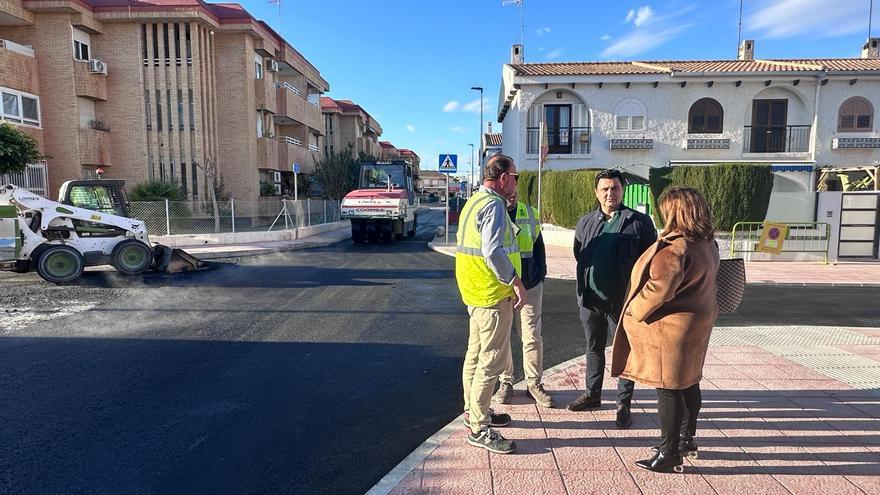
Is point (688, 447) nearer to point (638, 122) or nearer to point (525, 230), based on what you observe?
point (525, 230)

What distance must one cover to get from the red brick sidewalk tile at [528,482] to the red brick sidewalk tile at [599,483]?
6 cm

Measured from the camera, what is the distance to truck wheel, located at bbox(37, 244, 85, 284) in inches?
380

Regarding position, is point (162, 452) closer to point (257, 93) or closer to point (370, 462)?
point (370, 462)

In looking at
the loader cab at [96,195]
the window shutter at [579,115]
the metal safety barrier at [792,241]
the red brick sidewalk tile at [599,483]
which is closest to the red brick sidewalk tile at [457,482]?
the red brick sidewalk tile at [599,483]

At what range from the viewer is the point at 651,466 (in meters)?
3.13

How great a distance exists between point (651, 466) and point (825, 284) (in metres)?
9.61

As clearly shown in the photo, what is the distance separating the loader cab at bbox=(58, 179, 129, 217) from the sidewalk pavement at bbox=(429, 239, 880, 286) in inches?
371

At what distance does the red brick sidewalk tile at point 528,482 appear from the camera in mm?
2926

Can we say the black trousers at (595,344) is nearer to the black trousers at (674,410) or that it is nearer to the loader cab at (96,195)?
the black trousers at (674,410)

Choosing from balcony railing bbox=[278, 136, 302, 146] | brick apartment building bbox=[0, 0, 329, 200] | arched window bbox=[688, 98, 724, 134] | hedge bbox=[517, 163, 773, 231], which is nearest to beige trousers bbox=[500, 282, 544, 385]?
hedge bbox=[517, 163, 773, 231]

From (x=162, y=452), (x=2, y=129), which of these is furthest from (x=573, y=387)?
(x=2, y=129)

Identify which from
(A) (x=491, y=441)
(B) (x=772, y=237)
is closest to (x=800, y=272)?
(B) (x=772, y=237)

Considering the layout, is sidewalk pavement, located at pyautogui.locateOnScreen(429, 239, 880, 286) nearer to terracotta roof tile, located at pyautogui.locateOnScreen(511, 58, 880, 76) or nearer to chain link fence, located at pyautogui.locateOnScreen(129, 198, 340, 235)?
chain link fence, located at pyautogui.locateOnScreen(129, 198, 340, 235)

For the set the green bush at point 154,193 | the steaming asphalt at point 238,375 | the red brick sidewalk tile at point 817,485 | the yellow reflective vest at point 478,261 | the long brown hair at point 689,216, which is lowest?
the steaming asphalt at point 238,375
